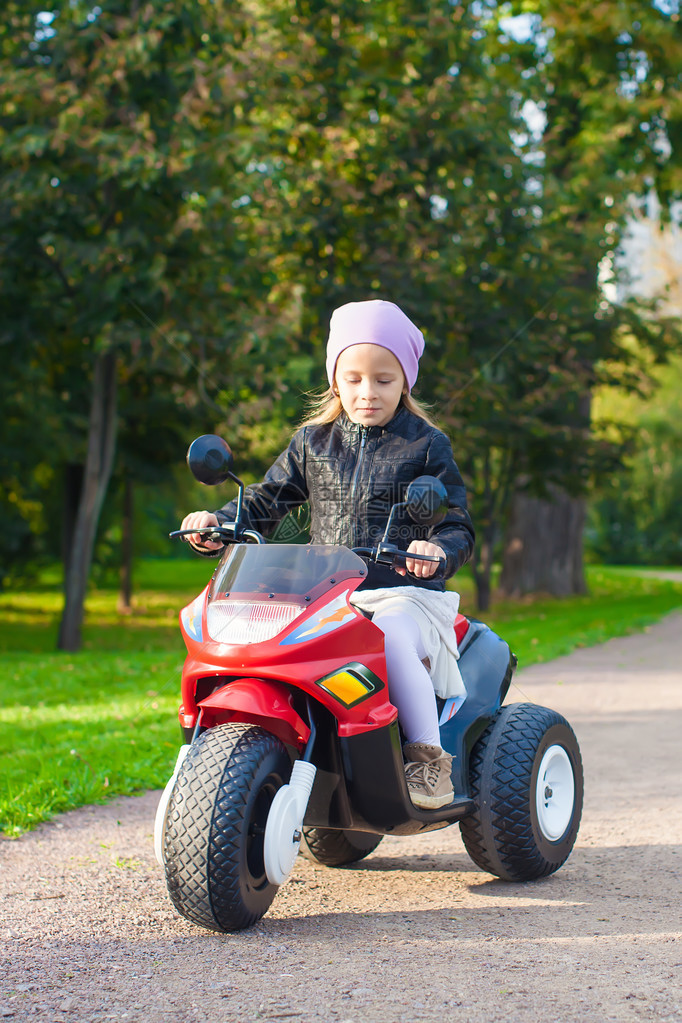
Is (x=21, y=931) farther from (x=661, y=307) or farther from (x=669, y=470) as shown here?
(x=669, y=470)

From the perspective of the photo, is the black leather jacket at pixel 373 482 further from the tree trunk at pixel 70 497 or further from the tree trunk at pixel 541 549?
the tree trunk at pixel 541 549

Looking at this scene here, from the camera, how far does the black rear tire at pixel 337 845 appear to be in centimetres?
388

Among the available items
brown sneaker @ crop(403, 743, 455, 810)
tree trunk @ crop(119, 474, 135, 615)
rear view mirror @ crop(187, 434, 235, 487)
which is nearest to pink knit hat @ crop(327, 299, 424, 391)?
rear view mirror @ crop(187, 434, 235, 487)

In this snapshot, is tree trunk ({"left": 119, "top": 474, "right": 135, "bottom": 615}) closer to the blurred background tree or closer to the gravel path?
the blurred background tree

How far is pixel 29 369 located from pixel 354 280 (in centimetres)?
442

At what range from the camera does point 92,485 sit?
13023 mm

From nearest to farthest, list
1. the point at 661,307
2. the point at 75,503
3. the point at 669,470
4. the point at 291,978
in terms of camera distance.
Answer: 1. the point at 291,978
2. the point at 661,307
3. the point at 75,503
4. the point at 669,470

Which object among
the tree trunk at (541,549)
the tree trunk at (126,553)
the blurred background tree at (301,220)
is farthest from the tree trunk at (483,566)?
the tree trunk at (126,553)

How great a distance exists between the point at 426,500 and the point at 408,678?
24.2 inches

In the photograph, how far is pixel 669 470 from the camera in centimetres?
3478

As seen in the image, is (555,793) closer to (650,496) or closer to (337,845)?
(337,845)

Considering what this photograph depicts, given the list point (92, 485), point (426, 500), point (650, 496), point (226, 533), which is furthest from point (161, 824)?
point (650, 496)

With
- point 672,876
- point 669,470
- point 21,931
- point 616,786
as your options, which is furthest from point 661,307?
point 669,470

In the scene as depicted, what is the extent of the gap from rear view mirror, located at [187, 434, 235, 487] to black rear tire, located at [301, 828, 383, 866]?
4.70 feet
